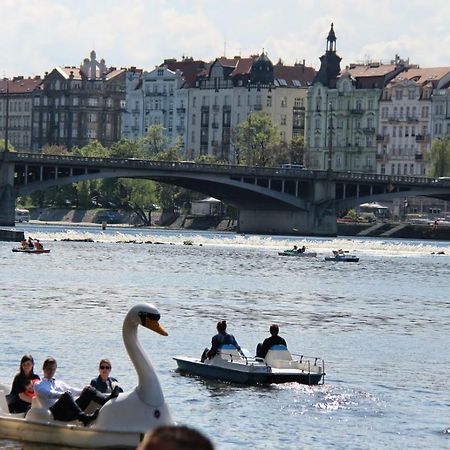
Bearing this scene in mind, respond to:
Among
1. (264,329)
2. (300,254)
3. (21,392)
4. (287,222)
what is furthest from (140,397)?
(287,222)

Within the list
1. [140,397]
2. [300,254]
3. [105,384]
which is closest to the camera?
[140,397]

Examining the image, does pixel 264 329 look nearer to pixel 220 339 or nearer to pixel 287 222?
pixel 220 339

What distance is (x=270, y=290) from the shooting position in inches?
3548

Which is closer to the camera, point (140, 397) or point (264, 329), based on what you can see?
point (140, 397)

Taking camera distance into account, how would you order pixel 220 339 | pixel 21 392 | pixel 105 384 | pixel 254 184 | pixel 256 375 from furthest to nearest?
1. pixel 254 184
2. pixel 220 339
3. pixel 256 375
4. pixel 21 392
5. pixel 105 384

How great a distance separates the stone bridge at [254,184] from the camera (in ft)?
518

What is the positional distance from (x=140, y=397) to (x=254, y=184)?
137 m

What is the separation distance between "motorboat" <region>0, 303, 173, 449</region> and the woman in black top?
472 millimetres

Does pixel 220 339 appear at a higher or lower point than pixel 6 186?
lower

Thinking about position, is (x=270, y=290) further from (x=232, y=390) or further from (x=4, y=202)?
(x=4, y=202)

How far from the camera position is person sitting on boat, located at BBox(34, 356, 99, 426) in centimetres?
3234

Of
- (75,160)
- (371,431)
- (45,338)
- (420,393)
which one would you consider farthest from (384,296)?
(75,160)

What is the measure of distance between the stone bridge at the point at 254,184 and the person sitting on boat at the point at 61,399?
12115cm

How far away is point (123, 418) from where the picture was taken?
101 feet
